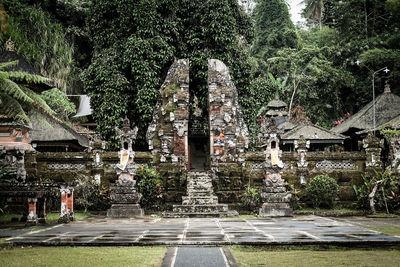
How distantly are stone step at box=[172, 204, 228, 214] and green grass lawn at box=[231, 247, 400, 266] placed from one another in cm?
640

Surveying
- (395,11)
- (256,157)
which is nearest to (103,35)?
(256,157)

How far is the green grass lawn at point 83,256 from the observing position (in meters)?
5.75

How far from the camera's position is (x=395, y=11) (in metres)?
22.3

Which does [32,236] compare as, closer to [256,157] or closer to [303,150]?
[256,157]

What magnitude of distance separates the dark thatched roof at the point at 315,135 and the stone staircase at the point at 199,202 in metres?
7.30

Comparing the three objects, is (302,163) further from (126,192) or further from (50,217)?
(50,217)

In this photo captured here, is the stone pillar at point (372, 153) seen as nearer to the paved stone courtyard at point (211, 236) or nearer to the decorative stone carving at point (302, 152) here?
the decorative stone carving at point (302, 152)

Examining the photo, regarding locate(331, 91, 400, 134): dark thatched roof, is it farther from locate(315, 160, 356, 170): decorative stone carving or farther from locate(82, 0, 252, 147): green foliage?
locate(315, 160, 356, 170): decorative stone carving

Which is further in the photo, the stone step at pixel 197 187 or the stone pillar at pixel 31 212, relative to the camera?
the stone step at pixel 197 187

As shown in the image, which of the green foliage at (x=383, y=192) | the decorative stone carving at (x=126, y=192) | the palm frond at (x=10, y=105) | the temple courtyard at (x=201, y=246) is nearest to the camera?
the temple courtyard at (x=201, y=246)

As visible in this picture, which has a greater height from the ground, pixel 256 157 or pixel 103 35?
pixel 103 35

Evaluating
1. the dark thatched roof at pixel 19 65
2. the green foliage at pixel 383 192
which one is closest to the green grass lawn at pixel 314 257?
the green foliage at pixel 383 192

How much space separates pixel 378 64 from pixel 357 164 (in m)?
10.9

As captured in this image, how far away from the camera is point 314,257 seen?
20.2 ft
